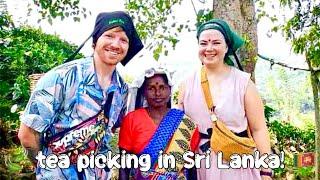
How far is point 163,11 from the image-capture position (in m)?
5.30

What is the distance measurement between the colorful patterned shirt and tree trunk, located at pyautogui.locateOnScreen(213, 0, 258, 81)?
1547 millimetres

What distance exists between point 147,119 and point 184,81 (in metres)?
0.31

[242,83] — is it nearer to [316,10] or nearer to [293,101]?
[316,10]

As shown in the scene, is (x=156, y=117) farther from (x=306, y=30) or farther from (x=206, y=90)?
(x=306, y=30)

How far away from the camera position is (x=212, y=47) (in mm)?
2668

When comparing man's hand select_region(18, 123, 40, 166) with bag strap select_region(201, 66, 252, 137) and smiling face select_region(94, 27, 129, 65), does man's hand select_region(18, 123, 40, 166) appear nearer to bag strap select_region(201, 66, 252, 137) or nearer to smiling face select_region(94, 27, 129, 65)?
smiling face select_region(94, 27, 129, 65)

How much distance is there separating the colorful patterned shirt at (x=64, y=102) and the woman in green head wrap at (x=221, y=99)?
22.4 inches

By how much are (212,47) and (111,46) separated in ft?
1.87

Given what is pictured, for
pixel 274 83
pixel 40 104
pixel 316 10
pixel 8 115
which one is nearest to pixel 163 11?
pixel 316 10

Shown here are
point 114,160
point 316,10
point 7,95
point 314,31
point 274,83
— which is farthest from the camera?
point 274,83

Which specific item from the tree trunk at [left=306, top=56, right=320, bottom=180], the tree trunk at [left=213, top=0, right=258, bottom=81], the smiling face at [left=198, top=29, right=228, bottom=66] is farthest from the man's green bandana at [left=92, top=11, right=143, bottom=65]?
the tree trunk at [left=306, top=56, right=320, bottom=180]

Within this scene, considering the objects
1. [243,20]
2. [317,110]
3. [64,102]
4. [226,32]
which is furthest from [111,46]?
[317,110]

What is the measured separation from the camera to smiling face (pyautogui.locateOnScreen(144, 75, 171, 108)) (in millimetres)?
2768

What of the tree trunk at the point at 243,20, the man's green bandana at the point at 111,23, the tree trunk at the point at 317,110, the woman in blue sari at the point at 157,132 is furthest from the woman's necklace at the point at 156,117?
the tree trunk at the point at 317,110
